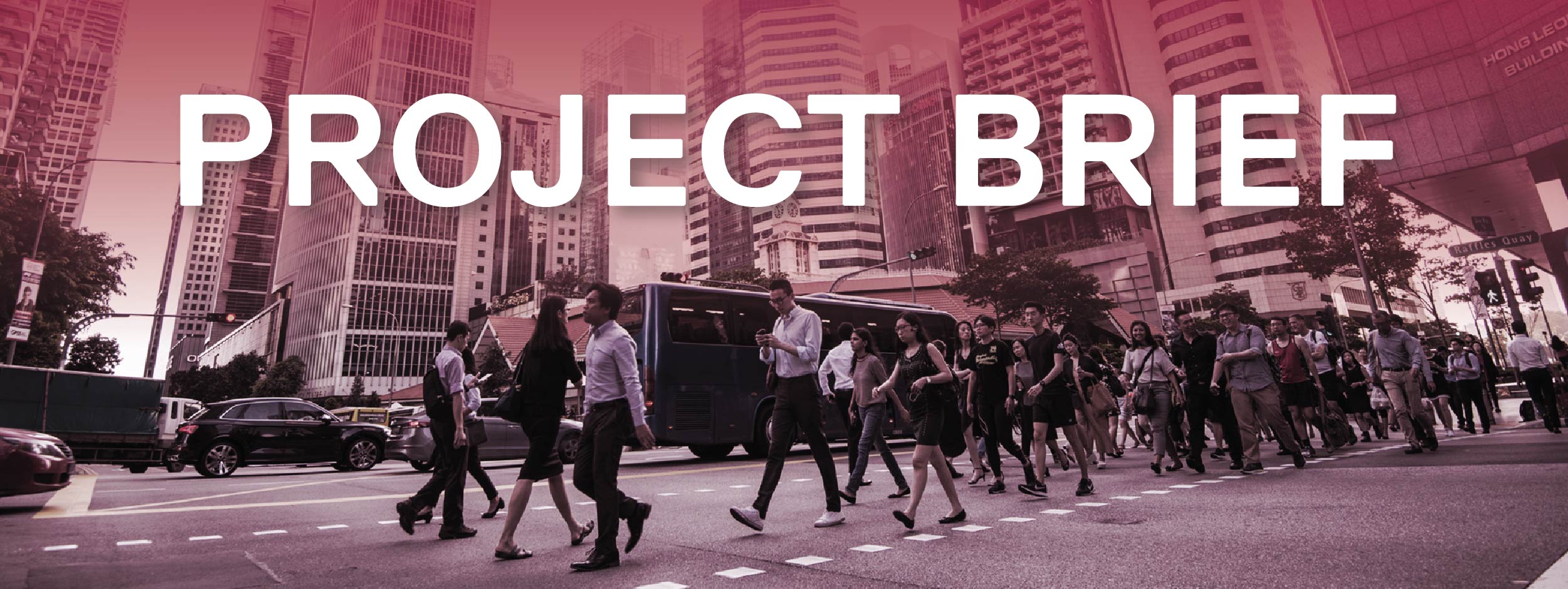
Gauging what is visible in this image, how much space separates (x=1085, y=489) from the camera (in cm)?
706

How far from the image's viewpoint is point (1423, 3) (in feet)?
115

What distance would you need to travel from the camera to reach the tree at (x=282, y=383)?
73125mm

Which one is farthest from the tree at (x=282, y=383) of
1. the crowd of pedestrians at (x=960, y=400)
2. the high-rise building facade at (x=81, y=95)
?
the crowd of pedestrians at (x=960, y=400)

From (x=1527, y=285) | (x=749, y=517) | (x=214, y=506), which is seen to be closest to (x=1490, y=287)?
(x=1527, y=285)

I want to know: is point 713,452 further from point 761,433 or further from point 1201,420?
point 1201,420

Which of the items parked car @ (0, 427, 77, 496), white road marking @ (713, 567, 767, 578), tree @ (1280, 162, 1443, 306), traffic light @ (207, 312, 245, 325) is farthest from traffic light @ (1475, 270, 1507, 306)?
traffic light @ (207, 312, 245, 325)

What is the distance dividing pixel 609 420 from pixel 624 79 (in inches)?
7006

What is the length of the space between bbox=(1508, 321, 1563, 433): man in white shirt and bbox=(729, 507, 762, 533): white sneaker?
474 inches

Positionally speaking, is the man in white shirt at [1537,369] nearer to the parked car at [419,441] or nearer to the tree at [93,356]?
the parked car at [419,441]

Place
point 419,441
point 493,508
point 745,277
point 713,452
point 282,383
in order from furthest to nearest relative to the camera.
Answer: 1. point 282,383
2. point 745,277
3. point 713,452
4. point 419,441
5. point 493,508

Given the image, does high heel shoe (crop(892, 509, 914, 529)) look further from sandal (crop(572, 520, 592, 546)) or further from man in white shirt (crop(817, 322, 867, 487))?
man in white shirt (crop(817, 322, 867, 487))

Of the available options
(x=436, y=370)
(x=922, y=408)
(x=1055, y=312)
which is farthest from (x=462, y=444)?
(x=1055, y=312)

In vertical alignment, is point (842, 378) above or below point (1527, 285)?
below

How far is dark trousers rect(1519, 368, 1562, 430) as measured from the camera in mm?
10711
